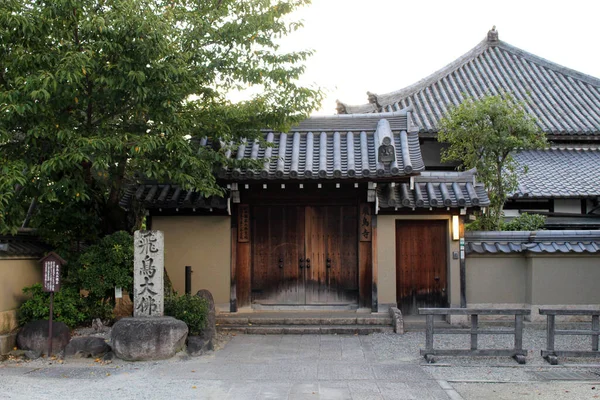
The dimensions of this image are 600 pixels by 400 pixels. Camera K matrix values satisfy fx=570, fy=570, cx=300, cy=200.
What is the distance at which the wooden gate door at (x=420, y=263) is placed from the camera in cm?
1398

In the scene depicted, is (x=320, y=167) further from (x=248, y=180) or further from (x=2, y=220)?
(x=2, y=220)

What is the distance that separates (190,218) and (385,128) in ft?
17.4

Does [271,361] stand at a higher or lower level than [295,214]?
lower

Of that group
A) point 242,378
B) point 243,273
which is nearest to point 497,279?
point 243,273

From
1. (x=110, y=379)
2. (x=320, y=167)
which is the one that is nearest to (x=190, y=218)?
(x=320, y=167)

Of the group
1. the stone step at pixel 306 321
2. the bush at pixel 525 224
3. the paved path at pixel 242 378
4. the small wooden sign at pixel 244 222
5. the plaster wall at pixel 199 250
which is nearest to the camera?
the paved path at pixel 242 378

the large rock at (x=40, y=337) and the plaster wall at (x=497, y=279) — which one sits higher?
the plaster wall at (x=497, y=279)

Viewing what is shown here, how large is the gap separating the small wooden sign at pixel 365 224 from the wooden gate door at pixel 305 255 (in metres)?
0.27

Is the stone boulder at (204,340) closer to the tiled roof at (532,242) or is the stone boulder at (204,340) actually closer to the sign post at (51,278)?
the sign post at (51,278)

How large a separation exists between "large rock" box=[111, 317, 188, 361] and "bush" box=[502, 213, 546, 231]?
9.36 m

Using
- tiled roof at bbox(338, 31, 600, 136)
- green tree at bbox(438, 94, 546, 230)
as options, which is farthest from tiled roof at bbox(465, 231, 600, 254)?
tiled roof at bbox(338, 31, 600, 136)

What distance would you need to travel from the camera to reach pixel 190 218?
13992 mm

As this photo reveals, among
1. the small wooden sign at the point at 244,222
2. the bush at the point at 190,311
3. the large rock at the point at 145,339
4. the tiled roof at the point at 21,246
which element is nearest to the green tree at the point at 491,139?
the small wooden sign at the point at 244,222

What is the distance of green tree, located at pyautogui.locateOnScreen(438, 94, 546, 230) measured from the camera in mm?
14055
